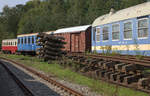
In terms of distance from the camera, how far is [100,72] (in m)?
9.32

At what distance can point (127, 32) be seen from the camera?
10.3 m

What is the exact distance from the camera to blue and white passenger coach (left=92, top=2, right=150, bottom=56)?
30.3 feet

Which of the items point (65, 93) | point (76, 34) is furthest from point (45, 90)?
point (76, 34)

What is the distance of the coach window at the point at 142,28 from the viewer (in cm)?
908

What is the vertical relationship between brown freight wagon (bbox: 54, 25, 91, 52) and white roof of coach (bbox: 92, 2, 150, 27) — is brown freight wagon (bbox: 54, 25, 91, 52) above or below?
below

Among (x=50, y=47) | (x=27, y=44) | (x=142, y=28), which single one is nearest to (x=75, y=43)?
(x=50, y=47)

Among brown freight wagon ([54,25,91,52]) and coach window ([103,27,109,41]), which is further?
brown freight wagon ([54,25,91,52])

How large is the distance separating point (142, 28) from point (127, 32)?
114 cm

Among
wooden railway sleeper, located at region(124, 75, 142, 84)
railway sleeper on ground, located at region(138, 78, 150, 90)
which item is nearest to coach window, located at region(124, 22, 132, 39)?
wooden railway sleeper, located at region(124, 75, 142, 84)

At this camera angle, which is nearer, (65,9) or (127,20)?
(127,20)

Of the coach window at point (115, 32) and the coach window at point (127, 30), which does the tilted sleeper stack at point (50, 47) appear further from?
→ the coach window at point (127, 30)

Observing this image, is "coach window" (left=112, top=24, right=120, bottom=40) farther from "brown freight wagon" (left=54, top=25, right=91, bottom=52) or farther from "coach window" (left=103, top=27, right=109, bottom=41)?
"brown freight wagon" (left=54, top=25, right=91, bottom=52)

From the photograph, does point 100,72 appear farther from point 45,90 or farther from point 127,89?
point 45,90

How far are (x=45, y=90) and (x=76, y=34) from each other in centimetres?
1186
